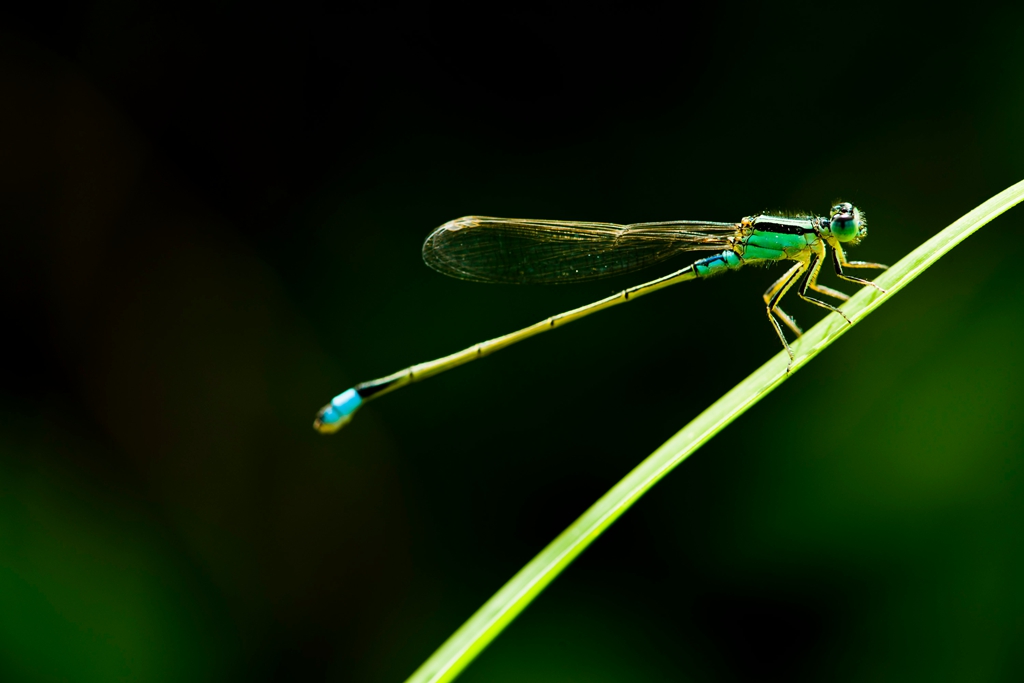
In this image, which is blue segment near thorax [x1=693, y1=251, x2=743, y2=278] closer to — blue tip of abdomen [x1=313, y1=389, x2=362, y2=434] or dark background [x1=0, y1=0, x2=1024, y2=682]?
dark background [x1=0, y1=0, x2=1024, y2=682]

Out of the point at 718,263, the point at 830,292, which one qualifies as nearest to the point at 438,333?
the point at 718,263

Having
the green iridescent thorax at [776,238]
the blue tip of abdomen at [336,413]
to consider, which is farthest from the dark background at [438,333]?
the blue tip of abdomen at [336,413]

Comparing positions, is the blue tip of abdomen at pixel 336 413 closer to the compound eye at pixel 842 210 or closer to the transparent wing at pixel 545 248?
the transparent wing at pixel 545 248

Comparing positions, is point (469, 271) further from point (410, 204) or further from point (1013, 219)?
point (1013, 219)

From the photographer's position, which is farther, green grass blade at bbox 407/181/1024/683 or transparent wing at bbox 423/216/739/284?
transparent wing at bbox 423/216/739/284

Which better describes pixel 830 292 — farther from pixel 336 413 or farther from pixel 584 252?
pixel 336 413

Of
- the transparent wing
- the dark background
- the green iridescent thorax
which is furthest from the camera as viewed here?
the transparent wing

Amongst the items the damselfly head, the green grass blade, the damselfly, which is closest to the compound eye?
the damselfly head
